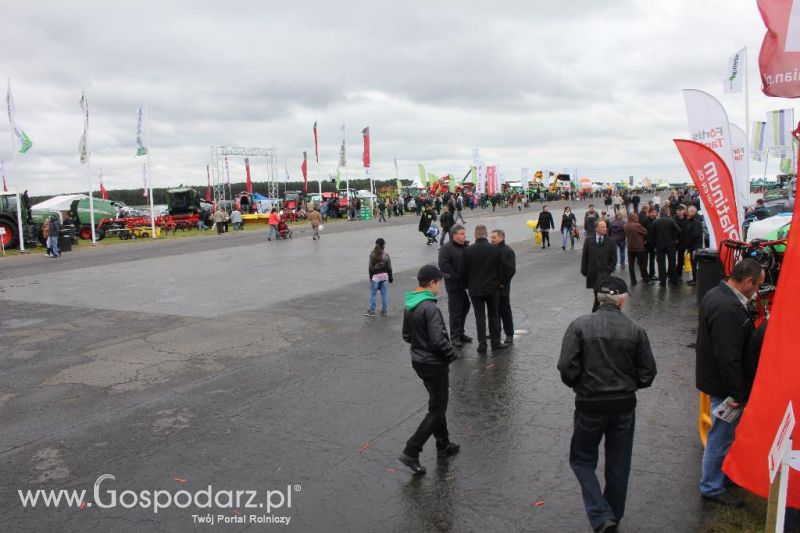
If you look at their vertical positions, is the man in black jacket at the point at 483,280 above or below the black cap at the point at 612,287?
below

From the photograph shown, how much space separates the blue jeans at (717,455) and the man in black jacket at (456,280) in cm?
466

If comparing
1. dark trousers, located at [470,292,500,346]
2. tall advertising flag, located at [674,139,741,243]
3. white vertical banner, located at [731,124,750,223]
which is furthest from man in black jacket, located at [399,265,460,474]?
white vertical banner, located at [731,124,750,223]

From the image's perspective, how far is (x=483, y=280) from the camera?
8391mm

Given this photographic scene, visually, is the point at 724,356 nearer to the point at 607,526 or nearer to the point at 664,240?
the point at 607,526

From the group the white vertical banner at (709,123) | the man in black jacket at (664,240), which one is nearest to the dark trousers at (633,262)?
the man in black jacket at (664,240)

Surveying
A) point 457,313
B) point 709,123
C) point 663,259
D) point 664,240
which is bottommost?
point 457,313

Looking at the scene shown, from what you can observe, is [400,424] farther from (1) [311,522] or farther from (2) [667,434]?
(2) [667,434]

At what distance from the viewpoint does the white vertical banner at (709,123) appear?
9.52 meters

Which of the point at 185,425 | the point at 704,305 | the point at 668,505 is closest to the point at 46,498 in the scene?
the point at 185,425

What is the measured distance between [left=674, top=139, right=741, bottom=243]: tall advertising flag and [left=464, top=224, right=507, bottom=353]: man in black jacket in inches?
129

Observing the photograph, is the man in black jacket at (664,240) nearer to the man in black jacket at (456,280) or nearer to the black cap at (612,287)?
the man in black jacket at (456,280)

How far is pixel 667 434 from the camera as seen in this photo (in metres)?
5.50

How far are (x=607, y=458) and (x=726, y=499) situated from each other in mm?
1026

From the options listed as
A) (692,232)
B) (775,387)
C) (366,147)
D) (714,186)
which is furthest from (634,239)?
(366,147)
